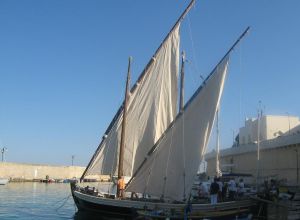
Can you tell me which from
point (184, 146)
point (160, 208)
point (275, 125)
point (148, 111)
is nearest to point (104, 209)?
point (160, 208)

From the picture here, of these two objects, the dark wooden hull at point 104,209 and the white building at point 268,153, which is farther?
the white building at point 268,153

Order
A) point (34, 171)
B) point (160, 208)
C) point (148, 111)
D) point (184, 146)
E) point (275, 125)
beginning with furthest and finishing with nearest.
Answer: point (34, 171) → point (275, 125) → point (148, 111) → point (184, 146) → point (160, 208)

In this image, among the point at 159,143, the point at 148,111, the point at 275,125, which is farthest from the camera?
the point at 275,125

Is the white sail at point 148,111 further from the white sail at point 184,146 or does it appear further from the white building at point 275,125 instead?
the white building at point 275,125

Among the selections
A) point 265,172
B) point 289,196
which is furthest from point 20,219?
point 265,172

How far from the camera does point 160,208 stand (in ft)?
93.9

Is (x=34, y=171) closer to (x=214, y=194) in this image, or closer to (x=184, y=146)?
(x=184, y=146)

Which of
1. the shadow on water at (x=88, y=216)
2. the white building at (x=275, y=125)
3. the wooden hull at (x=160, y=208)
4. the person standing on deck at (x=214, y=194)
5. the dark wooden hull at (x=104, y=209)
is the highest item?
the white building at (x=275, y=125)

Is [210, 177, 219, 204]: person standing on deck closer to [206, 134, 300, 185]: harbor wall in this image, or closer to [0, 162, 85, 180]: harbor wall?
[206, 134, 300, 185]: harbor wall

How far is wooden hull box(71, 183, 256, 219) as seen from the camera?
89.0 feet

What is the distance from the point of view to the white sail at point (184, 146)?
2995cm

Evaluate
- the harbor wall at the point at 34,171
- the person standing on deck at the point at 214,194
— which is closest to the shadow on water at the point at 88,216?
the person standing on deck at the point at 214,194

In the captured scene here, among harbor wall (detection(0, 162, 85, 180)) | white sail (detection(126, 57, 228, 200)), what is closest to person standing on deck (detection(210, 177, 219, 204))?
white sail (detection(126, 57, 228, 200))

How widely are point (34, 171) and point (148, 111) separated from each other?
100935 mm
